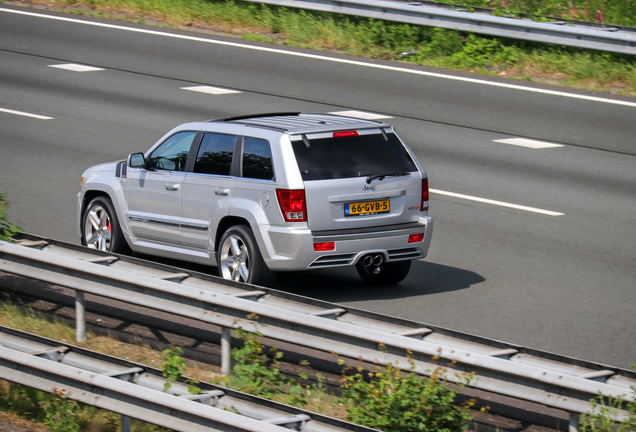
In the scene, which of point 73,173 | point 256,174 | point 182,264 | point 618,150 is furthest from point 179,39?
point 256,174

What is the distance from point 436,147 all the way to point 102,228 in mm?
6231

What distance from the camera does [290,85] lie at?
19.9 meters

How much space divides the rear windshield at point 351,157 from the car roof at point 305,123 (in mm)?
116

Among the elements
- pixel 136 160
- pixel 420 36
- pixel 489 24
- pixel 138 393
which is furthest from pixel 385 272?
pixel 420 36

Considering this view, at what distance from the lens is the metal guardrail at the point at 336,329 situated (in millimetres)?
6348

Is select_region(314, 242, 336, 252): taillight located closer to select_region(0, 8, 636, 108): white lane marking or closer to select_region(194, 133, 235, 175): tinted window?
select_region(194, 133, 235, 175): tinted window

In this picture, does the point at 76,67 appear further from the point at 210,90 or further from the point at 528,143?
the point at 528,143

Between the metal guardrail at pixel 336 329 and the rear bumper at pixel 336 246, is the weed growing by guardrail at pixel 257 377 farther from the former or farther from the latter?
the rear bumper at pixel 336 246

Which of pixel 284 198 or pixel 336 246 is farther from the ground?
pixel 284 198

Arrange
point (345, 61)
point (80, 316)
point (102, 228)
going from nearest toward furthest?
1. point (80, 316)
2. point (102, 228)
3. point (345, 61)

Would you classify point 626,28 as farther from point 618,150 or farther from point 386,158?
point 386,158

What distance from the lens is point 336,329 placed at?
276 inches

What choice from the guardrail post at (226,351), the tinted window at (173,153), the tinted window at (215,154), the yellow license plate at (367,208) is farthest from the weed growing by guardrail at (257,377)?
the tinted window at (173,153)

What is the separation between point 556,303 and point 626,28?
441 inches
